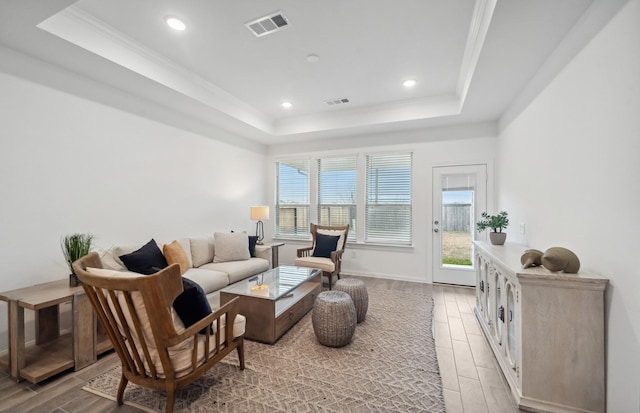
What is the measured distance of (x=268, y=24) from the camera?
253cm

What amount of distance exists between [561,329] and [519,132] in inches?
95.7

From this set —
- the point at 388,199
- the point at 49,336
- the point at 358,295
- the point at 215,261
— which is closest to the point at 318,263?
the point at 358,295

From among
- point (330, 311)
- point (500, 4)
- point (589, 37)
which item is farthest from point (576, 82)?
point (330, 311)

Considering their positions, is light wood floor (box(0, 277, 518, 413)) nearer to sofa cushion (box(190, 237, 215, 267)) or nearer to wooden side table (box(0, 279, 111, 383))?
wooden side table (box(0, 279, 111, 383))

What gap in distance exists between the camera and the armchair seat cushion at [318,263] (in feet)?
13.8

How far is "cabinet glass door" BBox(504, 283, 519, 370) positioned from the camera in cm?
198

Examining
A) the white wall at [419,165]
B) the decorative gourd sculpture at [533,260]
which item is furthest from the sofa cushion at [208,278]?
the decorative gourd sculpture at [533,260]

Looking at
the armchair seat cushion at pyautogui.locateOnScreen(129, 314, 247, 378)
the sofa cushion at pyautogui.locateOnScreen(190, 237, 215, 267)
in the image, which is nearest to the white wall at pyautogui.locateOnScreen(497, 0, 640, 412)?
the armchair seat cushion at pyautogui.locateOnScreen(129, 314, 247, 378)

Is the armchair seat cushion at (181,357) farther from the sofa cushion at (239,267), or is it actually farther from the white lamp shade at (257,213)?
the white lamp shade at (257,213)

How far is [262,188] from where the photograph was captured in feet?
19.7

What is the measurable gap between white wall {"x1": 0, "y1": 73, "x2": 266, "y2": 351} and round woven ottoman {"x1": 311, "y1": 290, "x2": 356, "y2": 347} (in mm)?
2626

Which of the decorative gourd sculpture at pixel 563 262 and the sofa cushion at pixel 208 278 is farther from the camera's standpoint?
the sofa cushion at pixel 208 278

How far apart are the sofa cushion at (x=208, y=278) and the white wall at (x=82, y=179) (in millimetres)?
800

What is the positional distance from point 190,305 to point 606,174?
281 centimetres
